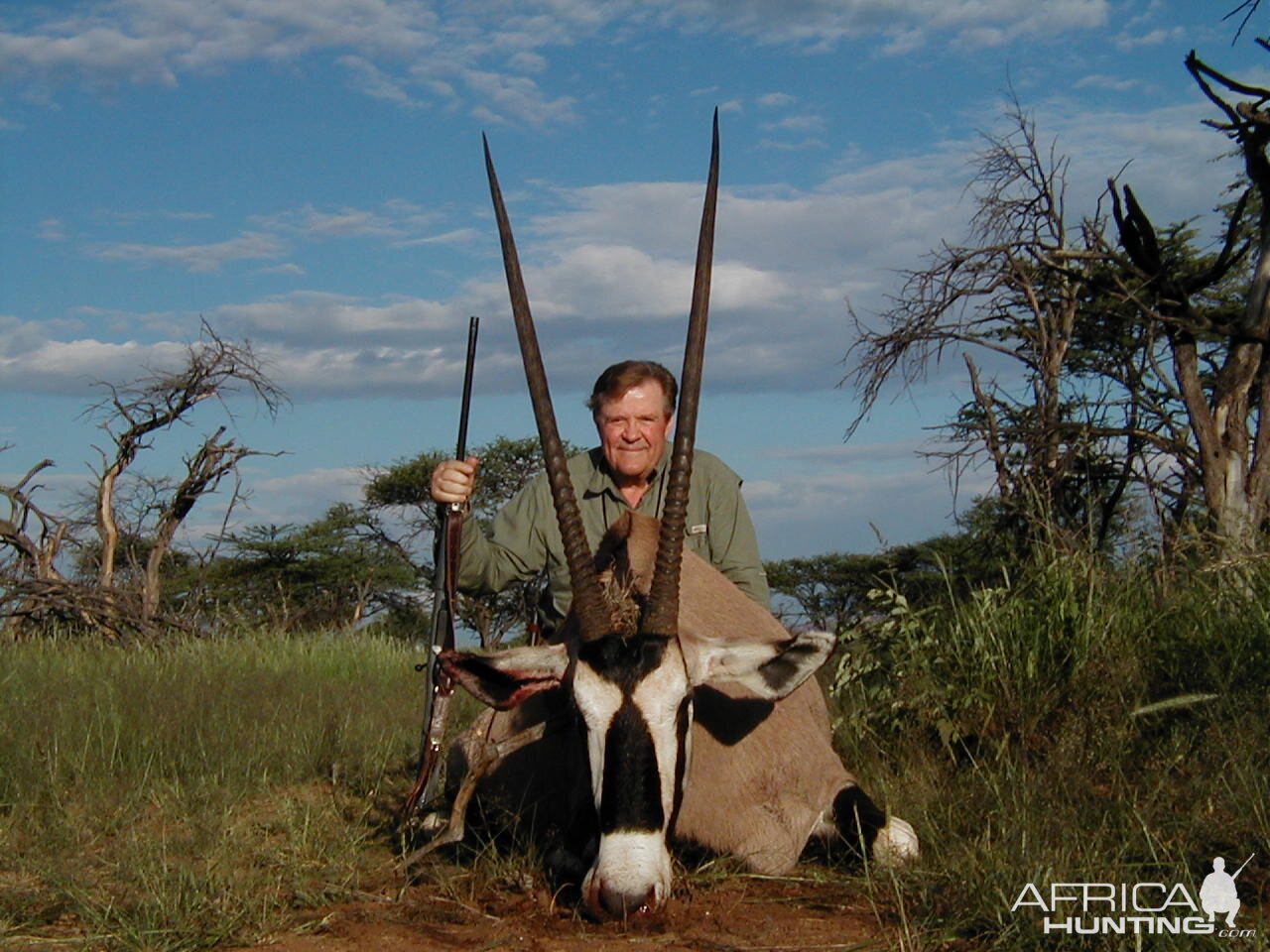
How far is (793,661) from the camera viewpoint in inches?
144

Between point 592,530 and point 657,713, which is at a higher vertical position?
point 592,530

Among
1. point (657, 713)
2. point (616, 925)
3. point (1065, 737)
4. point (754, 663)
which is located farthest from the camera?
point (1065, 737)

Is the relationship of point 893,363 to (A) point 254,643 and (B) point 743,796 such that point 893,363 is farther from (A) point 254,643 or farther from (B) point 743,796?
(B) point 743,796

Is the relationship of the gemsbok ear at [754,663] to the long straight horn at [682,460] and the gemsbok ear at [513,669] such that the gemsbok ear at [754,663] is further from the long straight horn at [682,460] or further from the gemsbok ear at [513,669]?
the gemsbok ear at [513,669]

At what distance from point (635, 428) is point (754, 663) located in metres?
1.49

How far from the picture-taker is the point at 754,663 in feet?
12.1

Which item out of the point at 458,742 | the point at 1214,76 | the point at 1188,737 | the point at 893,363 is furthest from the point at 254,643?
the point at 1214,76

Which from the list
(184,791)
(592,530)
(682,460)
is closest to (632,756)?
(682,460)

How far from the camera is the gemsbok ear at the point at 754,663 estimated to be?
12.0 ft

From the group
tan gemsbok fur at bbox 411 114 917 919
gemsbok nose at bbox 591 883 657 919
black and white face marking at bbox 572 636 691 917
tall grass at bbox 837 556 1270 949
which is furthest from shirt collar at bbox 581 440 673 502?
gemsbok nose at bbox 591 883 657 919

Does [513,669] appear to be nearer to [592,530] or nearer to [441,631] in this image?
[441,631]

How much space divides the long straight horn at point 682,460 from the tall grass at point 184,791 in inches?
47.3

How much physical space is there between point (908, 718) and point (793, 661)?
1.49 m

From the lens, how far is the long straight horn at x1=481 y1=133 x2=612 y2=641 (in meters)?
3.50
